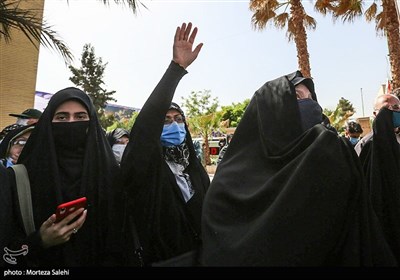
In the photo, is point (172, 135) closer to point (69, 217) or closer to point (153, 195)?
point (153, 195)

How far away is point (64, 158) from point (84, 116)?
0.76ft

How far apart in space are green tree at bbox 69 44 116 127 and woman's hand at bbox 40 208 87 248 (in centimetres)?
3175

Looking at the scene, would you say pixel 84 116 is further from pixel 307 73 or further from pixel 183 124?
pixel 307 73

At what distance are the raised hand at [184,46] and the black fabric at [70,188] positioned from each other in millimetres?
547

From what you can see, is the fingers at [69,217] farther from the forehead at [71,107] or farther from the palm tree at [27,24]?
the palm tree at [27,24]

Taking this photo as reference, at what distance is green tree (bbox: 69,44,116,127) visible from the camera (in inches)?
1246

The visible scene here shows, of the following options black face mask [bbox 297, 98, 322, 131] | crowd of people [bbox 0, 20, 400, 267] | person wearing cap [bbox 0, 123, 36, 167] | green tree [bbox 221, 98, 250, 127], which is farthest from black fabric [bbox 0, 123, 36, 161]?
green tree [bbox 221, 98, 250, 127]

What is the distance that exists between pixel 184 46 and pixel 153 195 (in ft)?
2.66

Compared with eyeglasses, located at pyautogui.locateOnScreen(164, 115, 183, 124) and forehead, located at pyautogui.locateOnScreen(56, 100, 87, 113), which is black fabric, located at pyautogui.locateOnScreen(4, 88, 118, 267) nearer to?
forehead, located at pyautogui.locateOnScreen(56, 100, 87, 113)

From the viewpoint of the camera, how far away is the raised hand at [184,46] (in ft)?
5.38

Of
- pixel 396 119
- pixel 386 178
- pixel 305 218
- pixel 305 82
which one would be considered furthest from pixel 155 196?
pixel 396 119

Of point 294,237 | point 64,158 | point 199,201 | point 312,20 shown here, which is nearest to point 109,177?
point 64,158

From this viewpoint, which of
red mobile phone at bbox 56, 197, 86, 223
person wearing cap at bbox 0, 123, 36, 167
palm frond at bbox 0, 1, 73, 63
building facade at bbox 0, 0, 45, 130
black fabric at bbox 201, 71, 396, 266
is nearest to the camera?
black fabric at bbox 201, 71, 396, 266

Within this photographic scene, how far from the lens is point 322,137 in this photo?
964mm
